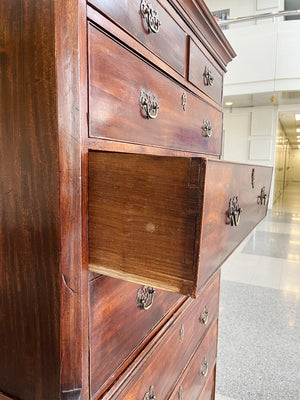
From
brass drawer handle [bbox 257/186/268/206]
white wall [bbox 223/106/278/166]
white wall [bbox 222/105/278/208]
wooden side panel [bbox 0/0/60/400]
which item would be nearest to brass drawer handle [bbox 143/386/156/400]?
wooden side panel [bbox 0/0/60/400]

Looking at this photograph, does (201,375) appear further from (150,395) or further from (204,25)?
(204,25)

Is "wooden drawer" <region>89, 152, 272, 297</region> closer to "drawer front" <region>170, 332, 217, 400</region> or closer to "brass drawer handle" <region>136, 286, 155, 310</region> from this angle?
"brass drawer handle" <region>136, 286, 155, 310</region>

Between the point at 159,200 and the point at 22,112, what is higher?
the point at 22,112

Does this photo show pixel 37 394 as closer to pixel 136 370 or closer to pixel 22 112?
pixel 136 370

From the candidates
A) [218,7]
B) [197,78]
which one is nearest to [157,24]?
[197,78]

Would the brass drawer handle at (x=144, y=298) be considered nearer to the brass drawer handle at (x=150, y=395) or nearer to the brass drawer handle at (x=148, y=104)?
the brass drawer handle at (x=150, y=395)

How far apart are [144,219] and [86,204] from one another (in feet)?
0.30

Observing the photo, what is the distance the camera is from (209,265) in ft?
1.29

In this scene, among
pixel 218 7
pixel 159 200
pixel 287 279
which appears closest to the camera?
pixel 159 200

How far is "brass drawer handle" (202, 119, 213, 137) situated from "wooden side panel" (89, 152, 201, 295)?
0.57m

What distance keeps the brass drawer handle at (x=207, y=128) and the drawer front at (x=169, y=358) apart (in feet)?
1.68

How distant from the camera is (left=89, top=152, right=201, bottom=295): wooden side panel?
0.34 m

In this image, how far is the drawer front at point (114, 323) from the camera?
440 millimetres

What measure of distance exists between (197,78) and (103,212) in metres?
0.58
